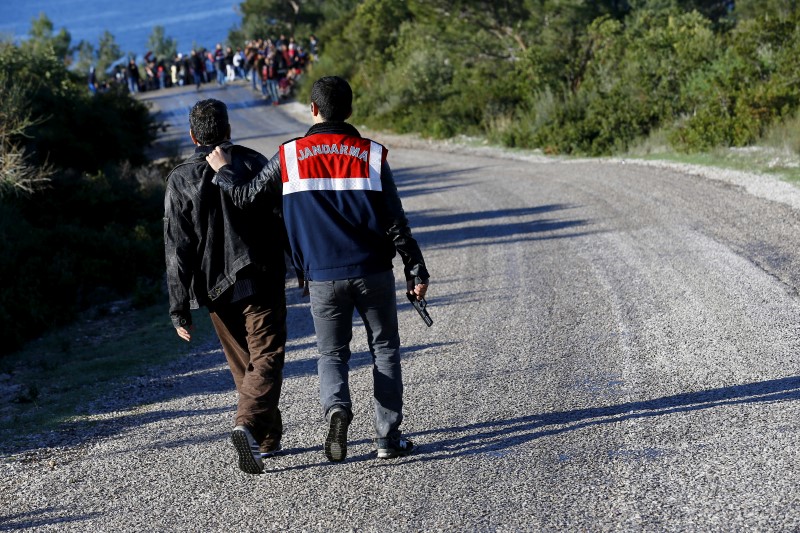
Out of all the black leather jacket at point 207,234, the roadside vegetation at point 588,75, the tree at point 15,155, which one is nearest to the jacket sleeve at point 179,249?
the black leather jacket at point 207,234

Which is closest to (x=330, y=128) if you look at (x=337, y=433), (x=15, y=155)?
(x=337, y=433)

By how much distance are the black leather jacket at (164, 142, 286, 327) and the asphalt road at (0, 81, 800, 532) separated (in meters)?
1.08

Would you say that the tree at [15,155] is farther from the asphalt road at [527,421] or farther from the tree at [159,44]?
the tree at [159,44]

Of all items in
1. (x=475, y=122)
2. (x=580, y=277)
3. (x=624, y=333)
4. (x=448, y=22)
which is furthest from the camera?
(x=448, y=22)

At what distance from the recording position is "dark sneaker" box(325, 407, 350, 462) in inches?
210

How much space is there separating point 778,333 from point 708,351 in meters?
0.69

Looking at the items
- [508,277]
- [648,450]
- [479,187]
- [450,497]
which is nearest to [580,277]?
[508,277]

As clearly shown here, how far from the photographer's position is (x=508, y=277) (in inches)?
423

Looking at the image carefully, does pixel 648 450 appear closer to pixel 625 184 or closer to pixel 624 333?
pixel 624 333

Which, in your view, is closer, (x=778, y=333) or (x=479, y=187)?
(x=778, y=333)

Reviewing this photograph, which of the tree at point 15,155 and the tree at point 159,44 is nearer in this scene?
the tree at point 15,155

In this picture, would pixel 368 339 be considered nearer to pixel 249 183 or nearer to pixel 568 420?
pixel 249 183

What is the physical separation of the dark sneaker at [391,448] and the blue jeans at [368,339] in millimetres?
36

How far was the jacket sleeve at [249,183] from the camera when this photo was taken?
17.5 ft
